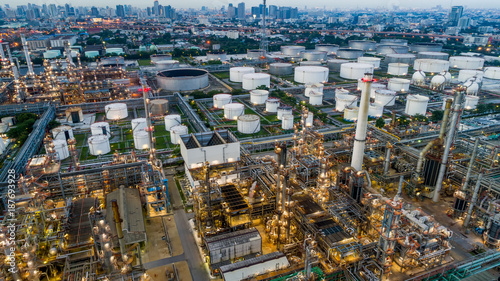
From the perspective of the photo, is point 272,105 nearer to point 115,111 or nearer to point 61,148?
point 115,111

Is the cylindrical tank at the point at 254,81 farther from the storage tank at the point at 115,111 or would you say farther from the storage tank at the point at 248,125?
the storage tank at the point at 115,111

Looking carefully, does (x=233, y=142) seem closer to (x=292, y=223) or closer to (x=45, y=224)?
(x=292, y=223)

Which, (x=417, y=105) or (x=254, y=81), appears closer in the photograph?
(x=417, y=105)

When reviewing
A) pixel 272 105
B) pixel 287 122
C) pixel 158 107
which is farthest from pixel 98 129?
pixel 272 105

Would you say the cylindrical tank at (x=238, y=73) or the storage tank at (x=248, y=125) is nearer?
the storage tank at (x=248, y=125)

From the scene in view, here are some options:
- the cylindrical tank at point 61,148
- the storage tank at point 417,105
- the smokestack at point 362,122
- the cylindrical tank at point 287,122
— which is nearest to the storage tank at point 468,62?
the storage tank at point 417,105

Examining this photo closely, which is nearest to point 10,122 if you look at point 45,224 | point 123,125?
point 123,125

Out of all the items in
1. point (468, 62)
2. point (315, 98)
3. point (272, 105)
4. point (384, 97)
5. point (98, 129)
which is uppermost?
point (468, 62)
